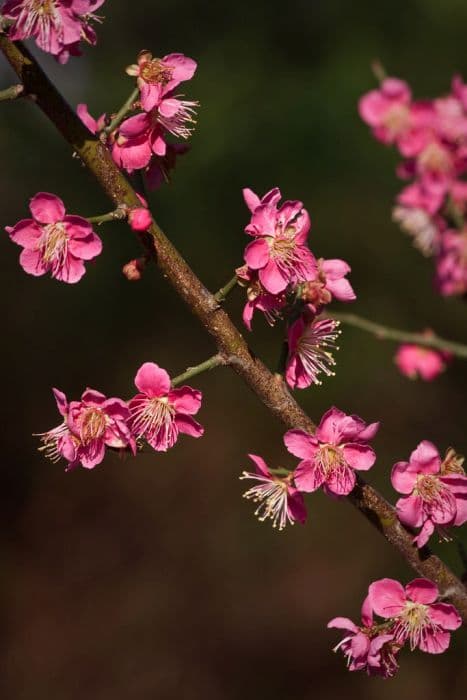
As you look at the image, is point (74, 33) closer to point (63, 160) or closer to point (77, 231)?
point (77, 231)

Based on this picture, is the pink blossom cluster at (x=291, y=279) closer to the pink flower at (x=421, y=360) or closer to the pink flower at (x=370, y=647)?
the pink flower at (x=370, y=647)

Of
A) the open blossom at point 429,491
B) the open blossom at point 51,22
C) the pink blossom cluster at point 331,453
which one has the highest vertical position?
the open blossom at point 51,22

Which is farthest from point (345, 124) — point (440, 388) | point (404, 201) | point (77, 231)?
point (77, 231)

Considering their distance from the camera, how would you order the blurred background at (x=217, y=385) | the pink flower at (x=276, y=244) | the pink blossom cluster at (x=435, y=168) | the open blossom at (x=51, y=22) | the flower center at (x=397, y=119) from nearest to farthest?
the open blossom at (x=51, y=22) < the pink flower at (x=276, y=244) < the pink blossom cluster at (x=435, y=168) < the flower center at (x=397, y=119) < the blurred background at (x=217, y=385)

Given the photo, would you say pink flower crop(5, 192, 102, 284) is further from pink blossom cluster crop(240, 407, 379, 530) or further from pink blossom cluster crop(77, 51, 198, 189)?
pink blossom cluster crop(240, 407, 379, 530)

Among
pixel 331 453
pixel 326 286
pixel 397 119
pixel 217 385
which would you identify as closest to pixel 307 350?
pixel 326 286

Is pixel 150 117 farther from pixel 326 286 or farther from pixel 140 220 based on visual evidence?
pixel 326 286

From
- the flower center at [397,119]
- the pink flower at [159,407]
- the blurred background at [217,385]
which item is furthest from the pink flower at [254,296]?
the blurred background at [217,385]
